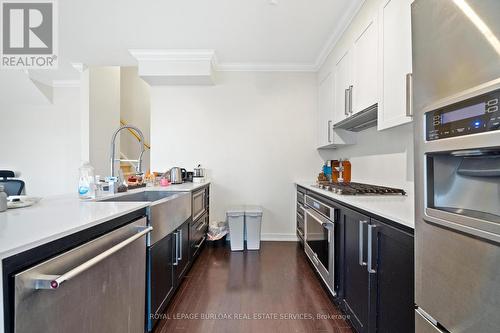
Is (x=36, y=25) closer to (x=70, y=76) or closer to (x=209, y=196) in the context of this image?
(x=70, y=76)

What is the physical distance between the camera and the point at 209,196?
3.71m

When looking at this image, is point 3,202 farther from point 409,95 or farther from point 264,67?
point 264,67

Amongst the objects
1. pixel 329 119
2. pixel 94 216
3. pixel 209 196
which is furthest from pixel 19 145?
pixel 329 119

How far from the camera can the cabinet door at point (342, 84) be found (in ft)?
7.96

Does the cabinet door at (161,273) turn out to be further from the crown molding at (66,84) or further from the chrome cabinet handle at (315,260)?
the crown molding at (66,84)

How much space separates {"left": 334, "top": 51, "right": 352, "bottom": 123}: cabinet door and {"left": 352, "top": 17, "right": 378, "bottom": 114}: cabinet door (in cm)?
13

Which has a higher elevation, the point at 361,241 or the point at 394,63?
the point at 394,63

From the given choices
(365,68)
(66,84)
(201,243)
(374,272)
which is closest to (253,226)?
(201,243)

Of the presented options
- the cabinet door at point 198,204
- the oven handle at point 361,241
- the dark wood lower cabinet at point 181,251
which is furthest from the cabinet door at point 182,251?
the oven handle at point 361,241

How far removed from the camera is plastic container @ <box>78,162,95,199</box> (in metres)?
1.49

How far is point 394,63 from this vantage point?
5.27ft

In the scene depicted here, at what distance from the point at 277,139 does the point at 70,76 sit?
3758mm

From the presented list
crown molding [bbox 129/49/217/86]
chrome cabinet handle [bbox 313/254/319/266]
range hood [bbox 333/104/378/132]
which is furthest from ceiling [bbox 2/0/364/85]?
chrome cabinet handle [bbox 313/254/319/266]

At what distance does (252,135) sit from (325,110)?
1.12 metres
